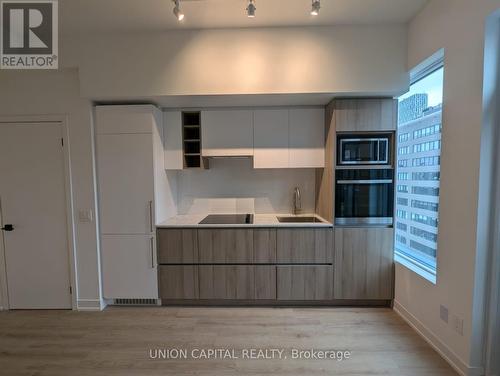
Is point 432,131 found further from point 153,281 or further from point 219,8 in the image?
point 153,281

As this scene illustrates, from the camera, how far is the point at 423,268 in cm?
243

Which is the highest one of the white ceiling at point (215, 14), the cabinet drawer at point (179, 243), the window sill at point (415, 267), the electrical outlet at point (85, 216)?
the white ceiling at point (215, 14)

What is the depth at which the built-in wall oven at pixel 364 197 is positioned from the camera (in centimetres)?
277

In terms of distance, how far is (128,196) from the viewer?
9.45ft

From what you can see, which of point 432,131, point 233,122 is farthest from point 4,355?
point 432,131

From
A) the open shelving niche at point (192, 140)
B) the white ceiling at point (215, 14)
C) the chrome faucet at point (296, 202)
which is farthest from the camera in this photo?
the chrome faucet at point (296, 202)

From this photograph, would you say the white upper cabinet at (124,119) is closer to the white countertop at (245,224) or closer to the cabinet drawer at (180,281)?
the white countertop at (245,224)

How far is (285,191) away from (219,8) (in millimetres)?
2158

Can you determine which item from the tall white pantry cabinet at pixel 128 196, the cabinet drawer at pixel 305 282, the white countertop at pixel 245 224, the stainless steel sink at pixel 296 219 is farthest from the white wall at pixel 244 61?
the cabinet drawer at pixel 305 282

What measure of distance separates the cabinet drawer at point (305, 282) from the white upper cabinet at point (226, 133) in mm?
1433

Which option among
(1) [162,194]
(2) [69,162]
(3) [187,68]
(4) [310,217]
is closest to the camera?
(3) [187,68]

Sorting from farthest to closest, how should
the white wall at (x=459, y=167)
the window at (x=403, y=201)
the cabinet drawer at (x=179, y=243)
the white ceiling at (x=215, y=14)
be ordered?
the cabinet drawer at (x=179, y=243), the window at (x=403, y=201), the white ceiling at (x=215, y=14), the white wall at (x=459, y=167)
